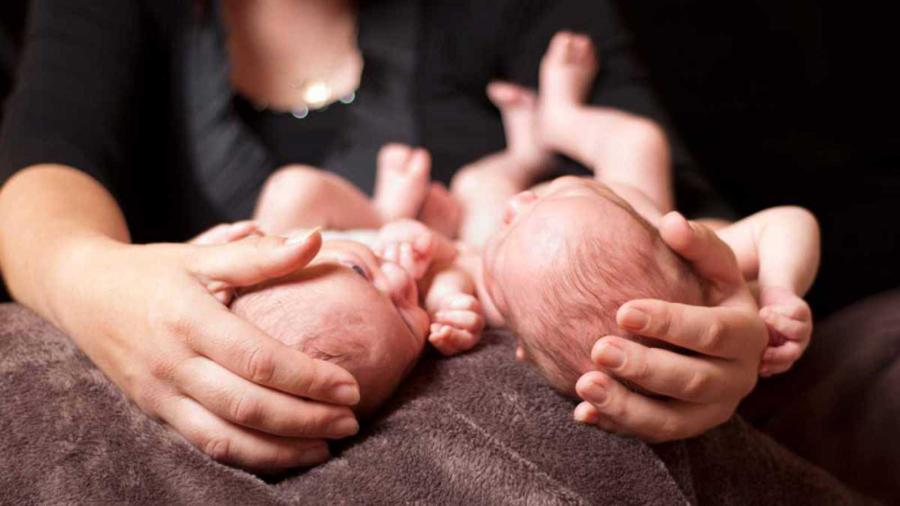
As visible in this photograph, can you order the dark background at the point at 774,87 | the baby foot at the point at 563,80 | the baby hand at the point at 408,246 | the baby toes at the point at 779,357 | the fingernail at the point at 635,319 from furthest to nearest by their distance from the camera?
1. the dark background at the point at 774,87
2. the baby foot at the point at 563,80
3. the baby hand at the point at 408,246
4. the baby toes at the point at 779,357
5. the fingernail at the point at 635,319

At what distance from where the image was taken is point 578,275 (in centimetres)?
70

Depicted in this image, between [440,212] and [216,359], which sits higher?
[216,359]

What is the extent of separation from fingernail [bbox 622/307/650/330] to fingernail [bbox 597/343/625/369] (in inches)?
0.9

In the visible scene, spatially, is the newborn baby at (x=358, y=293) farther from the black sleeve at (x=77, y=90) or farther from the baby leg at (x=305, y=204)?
the black sleeve at (x=77, y=90)

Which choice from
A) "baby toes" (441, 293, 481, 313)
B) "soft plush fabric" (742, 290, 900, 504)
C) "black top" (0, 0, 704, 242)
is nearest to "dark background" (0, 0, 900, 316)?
"black top" (0, 0, 704, 242)

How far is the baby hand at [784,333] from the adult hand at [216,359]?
0.39 meters

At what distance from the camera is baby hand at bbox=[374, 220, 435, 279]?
89 centimetres

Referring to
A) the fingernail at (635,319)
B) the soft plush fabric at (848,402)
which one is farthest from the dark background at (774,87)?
the fingernail at (635,319)

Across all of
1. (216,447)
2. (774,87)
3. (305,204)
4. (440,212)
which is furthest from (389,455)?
(774,87)

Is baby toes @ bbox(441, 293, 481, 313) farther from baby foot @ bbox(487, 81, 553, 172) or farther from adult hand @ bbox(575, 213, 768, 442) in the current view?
baby foot @ bbox(487, 81, 553, 172)

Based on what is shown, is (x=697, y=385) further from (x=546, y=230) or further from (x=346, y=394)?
(x=346, y=394)

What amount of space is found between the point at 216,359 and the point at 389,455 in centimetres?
17

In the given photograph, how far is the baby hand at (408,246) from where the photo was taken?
885mm

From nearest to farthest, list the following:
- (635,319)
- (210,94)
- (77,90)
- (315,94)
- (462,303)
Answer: (635,319), (462,303), (77,90), (210,94), (315,94)
